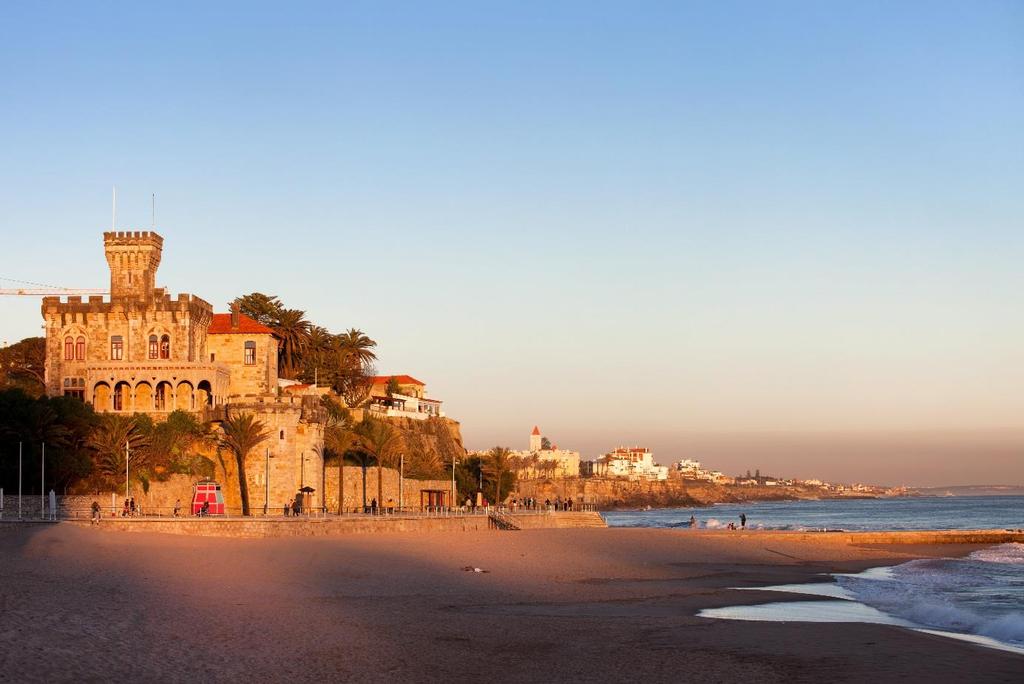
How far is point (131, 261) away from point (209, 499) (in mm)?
20458

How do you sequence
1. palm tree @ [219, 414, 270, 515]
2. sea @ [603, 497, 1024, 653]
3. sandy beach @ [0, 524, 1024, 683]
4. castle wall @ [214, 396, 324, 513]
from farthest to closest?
castle wall @ [214, 396, 324, 513] < palm tree @ [219, 414, 270, 515] < sea @ [603, 497, 1024, 653] < sandy beach @ [0, 524, 1024, 683]

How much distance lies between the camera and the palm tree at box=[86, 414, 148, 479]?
48125 mm

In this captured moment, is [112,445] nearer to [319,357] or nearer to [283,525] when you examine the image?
[283,525]

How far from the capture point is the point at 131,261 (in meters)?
62.3

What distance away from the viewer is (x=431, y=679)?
49.0ft

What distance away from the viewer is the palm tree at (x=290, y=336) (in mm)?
76562

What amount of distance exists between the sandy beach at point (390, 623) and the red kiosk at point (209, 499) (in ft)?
35.8

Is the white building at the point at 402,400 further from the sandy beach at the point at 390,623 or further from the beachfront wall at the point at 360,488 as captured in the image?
the sandy beach at the point at 390,623

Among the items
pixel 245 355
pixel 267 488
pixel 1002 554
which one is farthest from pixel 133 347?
pixel 1002 554

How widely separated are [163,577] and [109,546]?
6449 millimetres

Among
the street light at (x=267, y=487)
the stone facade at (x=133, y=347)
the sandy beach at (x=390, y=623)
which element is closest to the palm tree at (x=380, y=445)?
the street light at (x=267, y=487)

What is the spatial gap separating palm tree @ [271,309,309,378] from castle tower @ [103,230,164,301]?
14312 millimetres

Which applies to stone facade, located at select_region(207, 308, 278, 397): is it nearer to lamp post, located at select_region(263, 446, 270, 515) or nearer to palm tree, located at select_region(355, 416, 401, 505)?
palm tree, located at select_region(355, 416, 401, 505)

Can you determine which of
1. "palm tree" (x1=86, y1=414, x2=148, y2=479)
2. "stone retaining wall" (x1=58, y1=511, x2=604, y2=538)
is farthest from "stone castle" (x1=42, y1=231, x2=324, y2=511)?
"stone retaining wall" (x1=58, y1=511, x2=604, y2=538)
